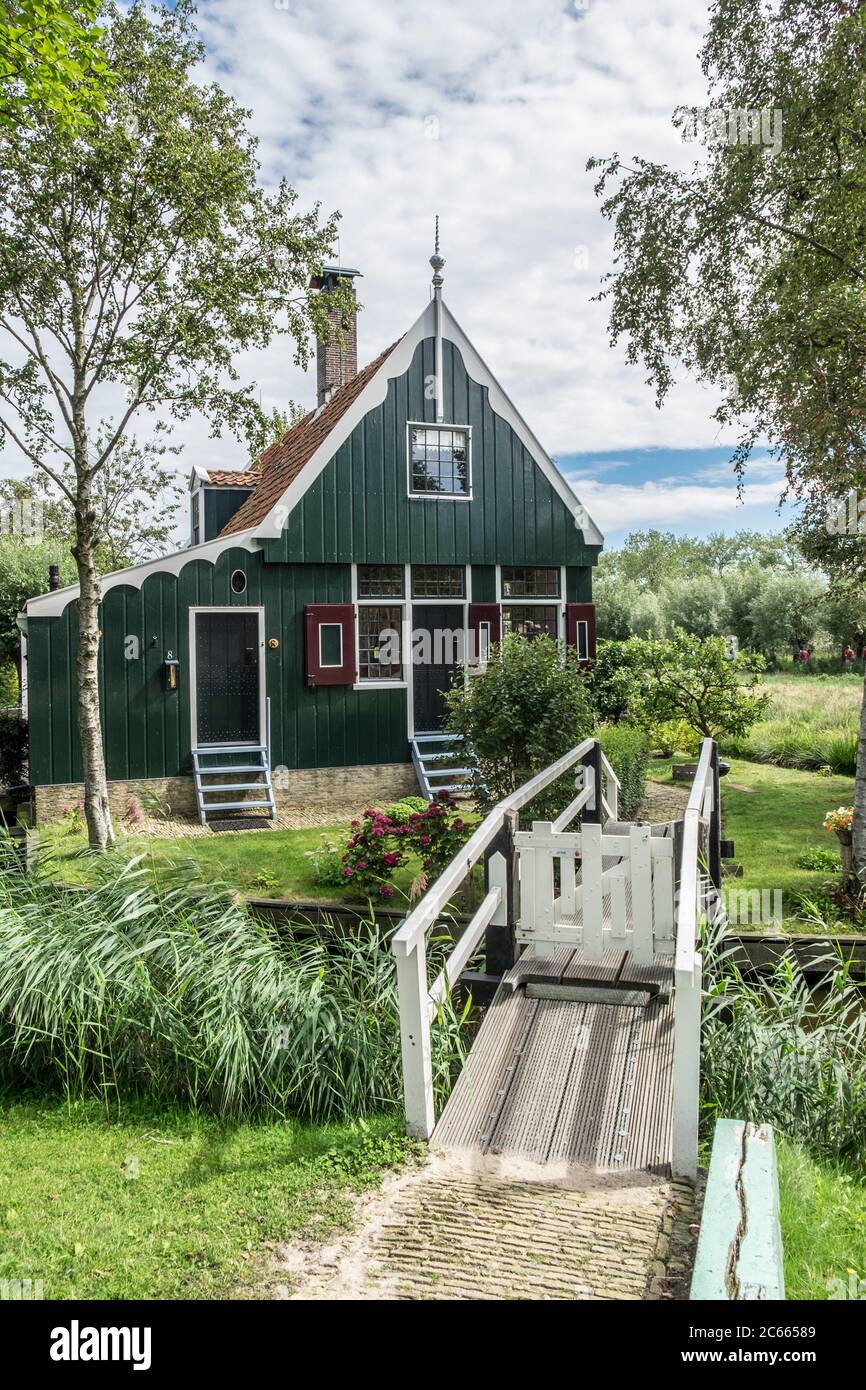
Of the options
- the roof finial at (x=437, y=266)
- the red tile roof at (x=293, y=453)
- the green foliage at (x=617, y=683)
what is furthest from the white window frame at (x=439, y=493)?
the green foliage at (x=617, y=683)

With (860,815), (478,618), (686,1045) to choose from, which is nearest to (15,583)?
(478,618)

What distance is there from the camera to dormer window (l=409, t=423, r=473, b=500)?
13297 mm

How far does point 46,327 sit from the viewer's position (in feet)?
27.8

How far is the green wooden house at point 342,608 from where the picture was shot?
11469 millimetres

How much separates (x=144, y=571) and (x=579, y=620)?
6.76 metres

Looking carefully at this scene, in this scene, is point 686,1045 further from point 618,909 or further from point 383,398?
point 383,398

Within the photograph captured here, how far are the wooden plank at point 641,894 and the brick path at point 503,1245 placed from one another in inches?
65.7

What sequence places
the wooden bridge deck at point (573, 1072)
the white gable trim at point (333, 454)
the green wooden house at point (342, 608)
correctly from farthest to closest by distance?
the green wooden house at point (342, 608), the white gable trim at point (333, 454), the wooden bridge deck at point (573, 1072)

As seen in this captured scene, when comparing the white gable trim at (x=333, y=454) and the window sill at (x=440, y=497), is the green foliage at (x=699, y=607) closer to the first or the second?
the white gable trim at (x=333, y=454)

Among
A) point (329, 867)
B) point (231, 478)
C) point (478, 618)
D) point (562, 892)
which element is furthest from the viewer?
point (231, 478)

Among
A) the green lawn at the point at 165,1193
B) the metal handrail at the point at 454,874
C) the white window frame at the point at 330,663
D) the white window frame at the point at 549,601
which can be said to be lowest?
the green lawn at the point at 165,1193

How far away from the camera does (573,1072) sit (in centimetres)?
415
